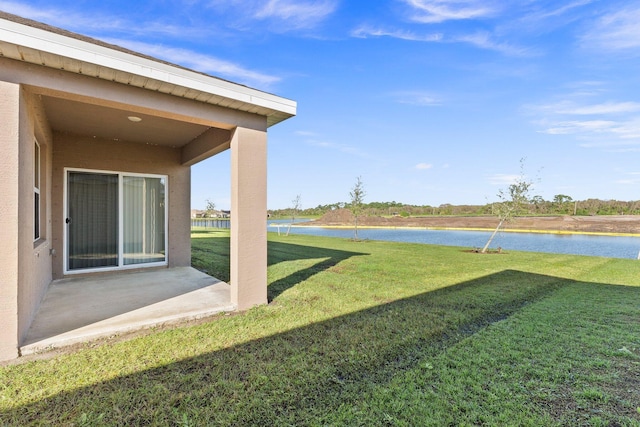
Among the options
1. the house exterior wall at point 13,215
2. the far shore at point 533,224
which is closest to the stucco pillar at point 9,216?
the house exterior wall at point 13,215

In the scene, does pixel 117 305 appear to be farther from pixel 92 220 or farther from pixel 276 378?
pixel 276 378

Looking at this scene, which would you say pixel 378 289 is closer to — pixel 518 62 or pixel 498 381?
pixel 498 381

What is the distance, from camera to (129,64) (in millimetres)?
3166

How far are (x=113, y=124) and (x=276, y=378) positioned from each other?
17.1ft

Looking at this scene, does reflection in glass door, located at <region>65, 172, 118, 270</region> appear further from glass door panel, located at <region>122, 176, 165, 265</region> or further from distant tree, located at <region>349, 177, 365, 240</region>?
distant tree, located at <region>349, 177, 365, 240</region>

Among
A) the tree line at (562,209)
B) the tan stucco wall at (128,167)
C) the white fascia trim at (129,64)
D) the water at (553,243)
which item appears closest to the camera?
the white fascia trim at (129,64)

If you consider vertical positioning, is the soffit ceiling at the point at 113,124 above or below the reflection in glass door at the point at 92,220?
above

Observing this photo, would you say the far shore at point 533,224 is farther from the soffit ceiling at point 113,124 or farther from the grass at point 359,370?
the grass at point 359,370

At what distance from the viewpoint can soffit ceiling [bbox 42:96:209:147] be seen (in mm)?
4297

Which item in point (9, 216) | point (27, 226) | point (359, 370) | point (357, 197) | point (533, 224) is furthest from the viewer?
point (533, 224)

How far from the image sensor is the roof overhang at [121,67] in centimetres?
266

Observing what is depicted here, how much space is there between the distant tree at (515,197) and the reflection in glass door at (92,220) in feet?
44.3

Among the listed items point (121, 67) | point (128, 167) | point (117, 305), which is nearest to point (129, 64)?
point (121, 67)

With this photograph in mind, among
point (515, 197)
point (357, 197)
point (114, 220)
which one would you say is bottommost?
point (114, 220)
